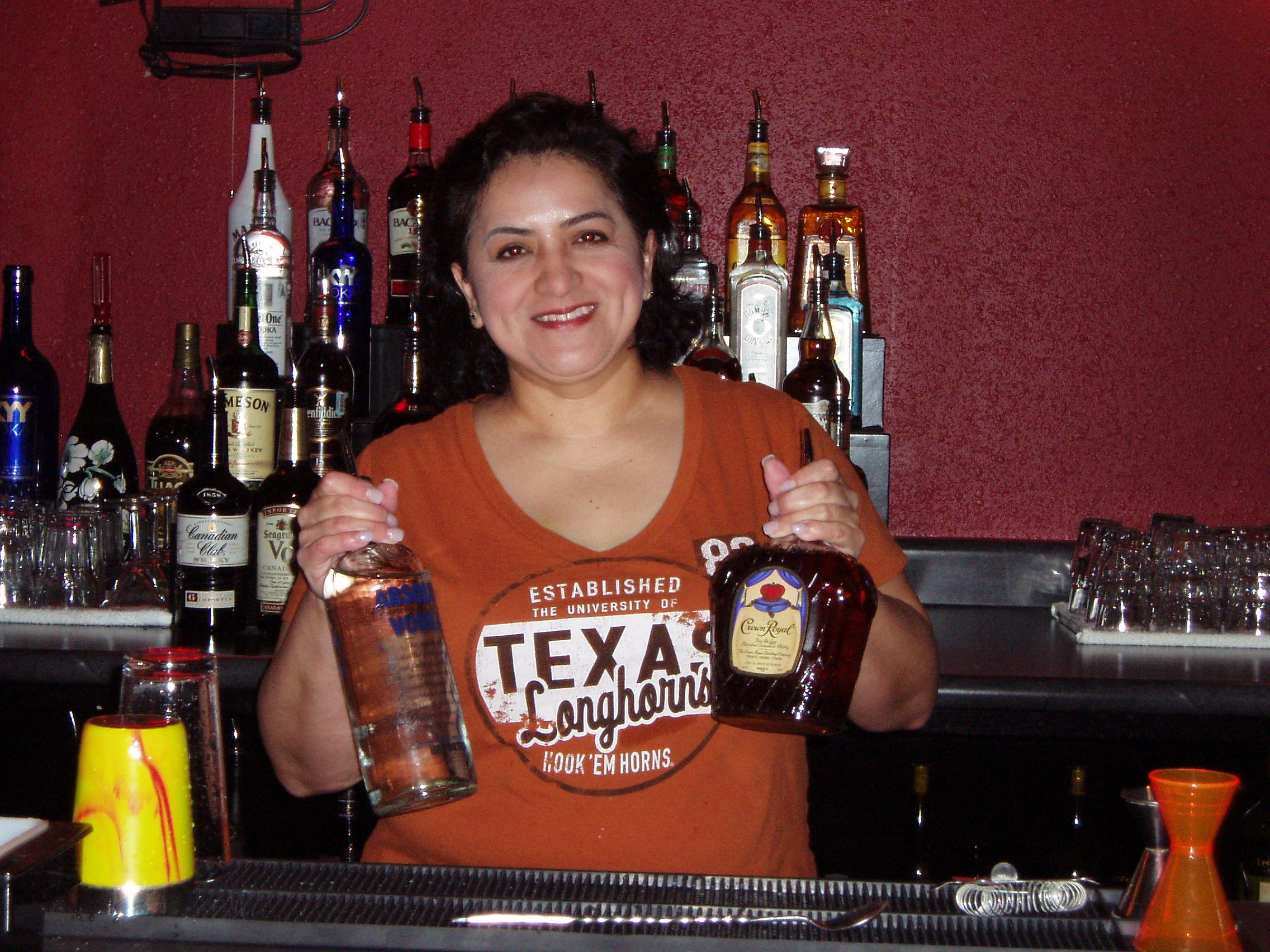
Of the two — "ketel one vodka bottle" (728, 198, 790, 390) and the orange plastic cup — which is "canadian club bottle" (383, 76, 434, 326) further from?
the orange plastic cup

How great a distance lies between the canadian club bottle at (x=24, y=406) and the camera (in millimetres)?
1821

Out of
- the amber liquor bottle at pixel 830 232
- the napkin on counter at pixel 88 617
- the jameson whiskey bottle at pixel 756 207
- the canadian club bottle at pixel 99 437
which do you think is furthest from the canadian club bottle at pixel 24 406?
the amber liquor bottle at pixel 830 232

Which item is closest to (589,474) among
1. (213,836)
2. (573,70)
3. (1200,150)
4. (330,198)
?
(213,836)

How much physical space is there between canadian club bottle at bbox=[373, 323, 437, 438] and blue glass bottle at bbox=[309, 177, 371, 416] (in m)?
0.07

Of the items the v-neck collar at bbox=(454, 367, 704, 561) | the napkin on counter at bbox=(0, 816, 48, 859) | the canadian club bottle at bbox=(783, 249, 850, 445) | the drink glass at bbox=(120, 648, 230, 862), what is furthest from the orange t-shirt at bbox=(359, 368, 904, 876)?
the canadian club bottle at bbox=(783, 249, 850, 445)

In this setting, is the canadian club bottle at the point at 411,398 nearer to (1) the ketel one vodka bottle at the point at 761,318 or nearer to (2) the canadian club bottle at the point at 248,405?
(2) the canadian club bottle at the point at 248,405

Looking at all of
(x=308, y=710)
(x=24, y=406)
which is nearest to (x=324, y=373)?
(x=24, y=406)

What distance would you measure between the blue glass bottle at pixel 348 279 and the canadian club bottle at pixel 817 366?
0.62 m

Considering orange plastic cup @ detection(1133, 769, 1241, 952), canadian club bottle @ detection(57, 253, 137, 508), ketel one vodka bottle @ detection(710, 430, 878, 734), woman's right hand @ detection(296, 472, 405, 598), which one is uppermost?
canadian club bottle @ detection(57, 253, 137, 508)

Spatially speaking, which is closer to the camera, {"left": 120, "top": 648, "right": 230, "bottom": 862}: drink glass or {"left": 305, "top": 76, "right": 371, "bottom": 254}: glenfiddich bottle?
{"left": 120, "top": 648, "right": 230, "bottom": 862}: drink glass

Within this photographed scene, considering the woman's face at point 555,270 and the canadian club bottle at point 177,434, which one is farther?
the canadian club bottle at point 177,434

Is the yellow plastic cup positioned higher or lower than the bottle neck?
lower

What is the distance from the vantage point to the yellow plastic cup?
2.35 ft

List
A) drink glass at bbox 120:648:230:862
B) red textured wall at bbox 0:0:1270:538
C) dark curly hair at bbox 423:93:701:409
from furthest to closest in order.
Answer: red textured wall at bbox 0:0:1270:538
dark curly hair at bbox 423:93:701:409
drink glass at bbox 120:648:230:862
